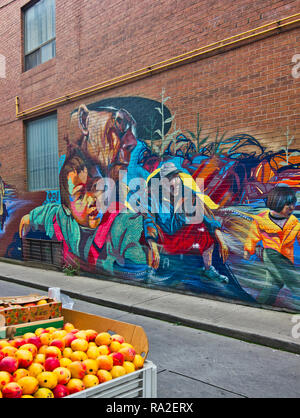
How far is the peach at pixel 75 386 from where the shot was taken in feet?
7.38

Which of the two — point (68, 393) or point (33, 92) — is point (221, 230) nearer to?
point (68, 393)

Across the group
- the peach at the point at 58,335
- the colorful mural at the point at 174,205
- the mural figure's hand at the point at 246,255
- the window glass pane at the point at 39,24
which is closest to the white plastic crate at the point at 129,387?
the peach at the point at 58,335

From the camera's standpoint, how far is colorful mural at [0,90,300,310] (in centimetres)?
616

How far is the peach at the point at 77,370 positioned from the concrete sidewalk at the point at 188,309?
128 inches

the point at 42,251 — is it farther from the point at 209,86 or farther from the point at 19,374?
the point at 19,374

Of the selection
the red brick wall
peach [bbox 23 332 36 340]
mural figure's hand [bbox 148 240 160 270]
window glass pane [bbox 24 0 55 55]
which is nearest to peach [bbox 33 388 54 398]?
peach [bbox 23 332 36 340]

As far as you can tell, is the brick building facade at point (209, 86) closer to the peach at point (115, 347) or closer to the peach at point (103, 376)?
the peach at point (115, 347)

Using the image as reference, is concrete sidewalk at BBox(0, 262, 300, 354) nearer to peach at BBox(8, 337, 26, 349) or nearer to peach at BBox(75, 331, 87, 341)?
peach at BBox(75, 331, 87, 341)

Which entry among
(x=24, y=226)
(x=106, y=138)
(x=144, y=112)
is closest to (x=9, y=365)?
(x=144, y=112)

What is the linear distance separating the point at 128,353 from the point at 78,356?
352 mm

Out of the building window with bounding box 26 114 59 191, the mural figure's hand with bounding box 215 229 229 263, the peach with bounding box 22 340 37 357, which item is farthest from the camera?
the building window with bounding box 26 114 59 191

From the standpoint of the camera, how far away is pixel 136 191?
27.9 feet

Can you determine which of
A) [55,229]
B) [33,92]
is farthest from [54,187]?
[33,92]

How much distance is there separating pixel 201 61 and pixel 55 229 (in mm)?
6426
